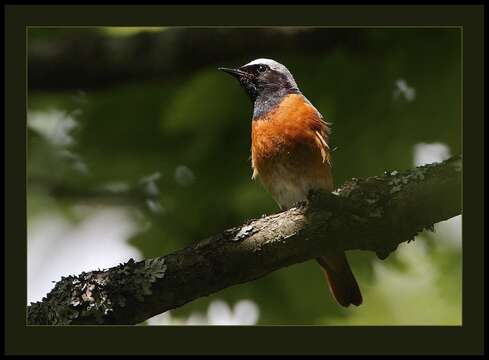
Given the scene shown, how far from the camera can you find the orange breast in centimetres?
405

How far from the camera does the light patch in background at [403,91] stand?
404 cm

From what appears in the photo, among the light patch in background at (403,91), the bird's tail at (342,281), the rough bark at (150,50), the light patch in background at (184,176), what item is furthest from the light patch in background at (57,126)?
the light patch in background at (403,91)

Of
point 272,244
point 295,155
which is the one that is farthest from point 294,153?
point 272,244

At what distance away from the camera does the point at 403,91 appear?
407cm

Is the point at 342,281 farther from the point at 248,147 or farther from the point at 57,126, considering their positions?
the point at 57,126

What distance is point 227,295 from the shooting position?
443 centimetres

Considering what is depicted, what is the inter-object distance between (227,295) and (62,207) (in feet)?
3.62

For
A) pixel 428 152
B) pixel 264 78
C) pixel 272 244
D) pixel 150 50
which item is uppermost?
pixel 150 50

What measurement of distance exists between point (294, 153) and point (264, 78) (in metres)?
0.49

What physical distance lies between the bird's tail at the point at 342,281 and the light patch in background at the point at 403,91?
0.82 meters

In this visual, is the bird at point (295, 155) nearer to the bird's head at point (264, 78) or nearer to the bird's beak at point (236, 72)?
the bird's head at point (264, 78)

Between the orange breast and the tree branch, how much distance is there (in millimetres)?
727

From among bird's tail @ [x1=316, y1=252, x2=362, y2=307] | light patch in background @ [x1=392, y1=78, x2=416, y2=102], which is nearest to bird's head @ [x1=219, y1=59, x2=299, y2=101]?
light patch in background @ [x1=392, y1=78, x2=416, y2=102]
